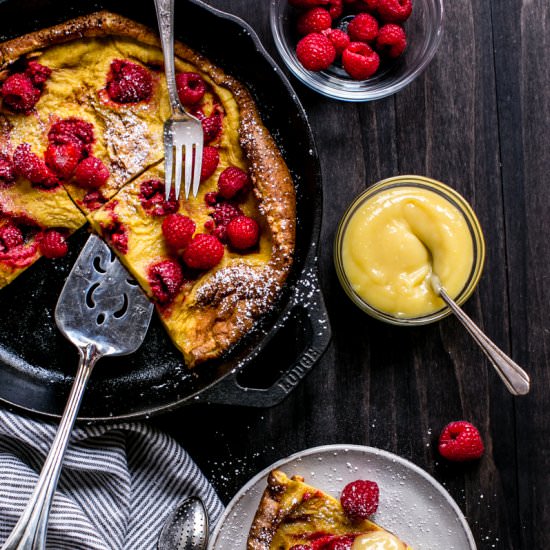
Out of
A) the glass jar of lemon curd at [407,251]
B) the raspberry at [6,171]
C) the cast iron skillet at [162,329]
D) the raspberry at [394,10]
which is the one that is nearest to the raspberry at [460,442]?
the glass jar of lemon curd at [407,251]

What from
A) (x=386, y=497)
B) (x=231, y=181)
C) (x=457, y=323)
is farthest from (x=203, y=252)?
(x=386, y=497)

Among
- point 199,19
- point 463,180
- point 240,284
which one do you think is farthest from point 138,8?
point 463,180

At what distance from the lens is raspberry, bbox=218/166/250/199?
3.13 metres

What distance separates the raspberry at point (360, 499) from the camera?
3.10m

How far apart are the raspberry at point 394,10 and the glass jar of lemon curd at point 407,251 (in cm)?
73

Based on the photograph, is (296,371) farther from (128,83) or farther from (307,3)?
(307,3)

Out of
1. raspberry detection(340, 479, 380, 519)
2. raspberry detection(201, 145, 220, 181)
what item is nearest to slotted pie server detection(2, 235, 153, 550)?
raspberry detection(201, 145, 220, 181)

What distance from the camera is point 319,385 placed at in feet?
10.8

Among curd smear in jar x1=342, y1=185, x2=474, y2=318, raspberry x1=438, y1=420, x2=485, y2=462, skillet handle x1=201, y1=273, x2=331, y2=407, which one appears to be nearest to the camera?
skillet handle x1=201, y1=273, x2=331, y2=407

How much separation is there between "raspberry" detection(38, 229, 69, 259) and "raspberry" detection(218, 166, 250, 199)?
Answer: 74cm

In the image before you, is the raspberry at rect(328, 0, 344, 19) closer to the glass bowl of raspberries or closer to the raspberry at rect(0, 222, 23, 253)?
the glass bowl of raspberries

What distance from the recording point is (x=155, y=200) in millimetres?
3201

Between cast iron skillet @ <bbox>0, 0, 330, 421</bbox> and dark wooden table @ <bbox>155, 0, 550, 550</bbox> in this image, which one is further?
dark wooden table @ <bbox>155, 0, 550, 550</bbox>

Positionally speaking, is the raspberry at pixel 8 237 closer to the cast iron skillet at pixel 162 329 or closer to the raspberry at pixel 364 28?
the cast iron skillet at pixel 162 329
